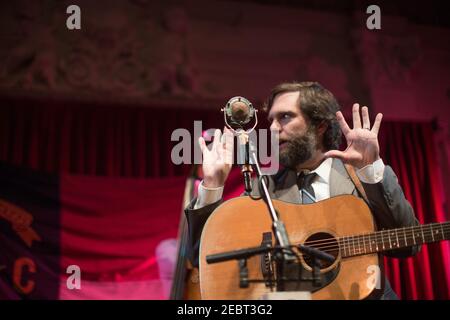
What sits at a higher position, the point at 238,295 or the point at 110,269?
the point at 110,269

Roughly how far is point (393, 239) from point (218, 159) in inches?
31.8

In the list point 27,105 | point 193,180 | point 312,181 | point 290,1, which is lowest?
point 312,181

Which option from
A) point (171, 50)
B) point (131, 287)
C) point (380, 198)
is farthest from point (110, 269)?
point (380, 198)

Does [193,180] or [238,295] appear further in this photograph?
[193,180]

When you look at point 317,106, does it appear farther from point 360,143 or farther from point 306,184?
point 360,143

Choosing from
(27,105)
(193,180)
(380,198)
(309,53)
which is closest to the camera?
(380,198)

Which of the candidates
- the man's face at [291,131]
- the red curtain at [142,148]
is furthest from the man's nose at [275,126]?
the red curtain at [142,148]

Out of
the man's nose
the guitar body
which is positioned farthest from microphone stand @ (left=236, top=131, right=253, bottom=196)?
the man's nose

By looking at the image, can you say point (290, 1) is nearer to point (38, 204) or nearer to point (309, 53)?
point (309, 53)

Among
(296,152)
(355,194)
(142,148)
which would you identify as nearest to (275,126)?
(296,152)

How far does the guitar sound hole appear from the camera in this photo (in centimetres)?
199

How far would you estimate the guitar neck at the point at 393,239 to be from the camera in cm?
190

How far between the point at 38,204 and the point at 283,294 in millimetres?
3424

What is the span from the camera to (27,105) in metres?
4.88
